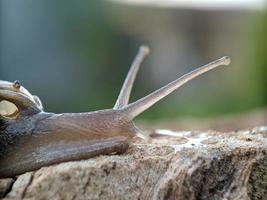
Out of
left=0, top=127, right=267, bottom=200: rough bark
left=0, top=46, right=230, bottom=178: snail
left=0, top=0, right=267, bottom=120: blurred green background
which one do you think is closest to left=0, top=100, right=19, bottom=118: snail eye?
left=0, top=46, right=230, bottom=178: snail

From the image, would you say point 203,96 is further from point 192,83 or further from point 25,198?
point 25,198

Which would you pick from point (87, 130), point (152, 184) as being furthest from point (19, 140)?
point (152, 184)

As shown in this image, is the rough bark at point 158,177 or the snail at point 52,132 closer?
the rough bark at point 158,177

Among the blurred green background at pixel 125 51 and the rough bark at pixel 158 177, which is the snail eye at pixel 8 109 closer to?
the rough bark at pixel 158 177

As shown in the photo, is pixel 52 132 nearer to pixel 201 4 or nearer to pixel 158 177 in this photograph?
pixel 158 177

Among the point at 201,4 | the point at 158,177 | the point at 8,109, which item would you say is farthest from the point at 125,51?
the point at 158,177

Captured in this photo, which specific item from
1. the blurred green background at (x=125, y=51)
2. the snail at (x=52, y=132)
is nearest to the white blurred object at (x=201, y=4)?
the blurred green background at (x=125, y=51)
